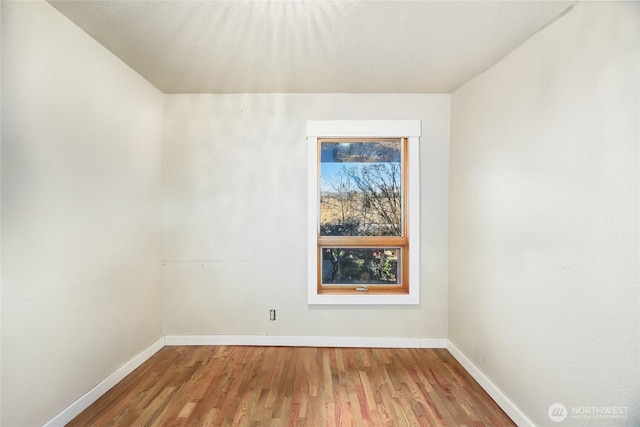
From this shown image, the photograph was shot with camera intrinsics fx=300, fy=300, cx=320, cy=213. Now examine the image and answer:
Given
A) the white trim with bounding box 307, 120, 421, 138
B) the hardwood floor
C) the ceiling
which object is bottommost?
the hardwood floor

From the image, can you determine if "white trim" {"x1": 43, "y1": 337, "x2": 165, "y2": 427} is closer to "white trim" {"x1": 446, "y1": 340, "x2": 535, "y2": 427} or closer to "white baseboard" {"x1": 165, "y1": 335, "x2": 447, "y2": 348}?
"white baseboard" {"x1": 165, "y1": 335, "x2": 447, "y2": 348}

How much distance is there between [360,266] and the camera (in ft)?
10.1

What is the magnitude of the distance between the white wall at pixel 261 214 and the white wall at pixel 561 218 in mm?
501

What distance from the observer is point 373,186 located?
3.06 metres

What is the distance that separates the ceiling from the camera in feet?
5.40

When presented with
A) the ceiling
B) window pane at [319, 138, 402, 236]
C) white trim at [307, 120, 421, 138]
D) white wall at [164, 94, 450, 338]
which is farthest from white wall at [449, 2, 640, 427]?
window pane at [319, 138, 402, 236]

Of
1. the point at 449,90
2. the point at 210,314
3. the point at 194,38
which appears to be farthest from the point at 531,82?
the point at 210,314

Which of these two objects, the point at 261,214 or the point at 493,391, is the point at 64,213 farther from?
the point at 493,391

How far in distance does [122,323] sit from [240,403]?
1.14 meters

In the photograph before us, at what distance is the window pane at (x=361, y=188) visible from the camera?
304 cm

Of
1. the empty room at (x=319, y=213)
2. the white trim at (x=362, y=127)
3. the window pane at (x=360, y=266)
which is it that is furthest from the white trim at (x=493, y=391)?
the white trim at (x=362, y=127)

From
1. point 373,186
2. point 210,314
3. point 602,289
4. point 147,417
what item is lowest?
point 147,417

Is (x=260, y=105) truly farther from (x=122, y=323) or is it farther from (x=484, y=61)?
(x=122, y=323)

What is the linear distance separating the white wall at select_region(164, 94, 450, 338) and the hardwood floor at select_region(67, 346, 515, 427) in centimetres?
30
